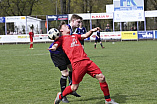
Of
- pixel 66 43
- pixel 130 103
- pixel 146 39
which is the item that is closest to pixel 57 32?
pixel 66 43

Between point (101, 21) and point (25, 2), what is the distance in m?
16.6

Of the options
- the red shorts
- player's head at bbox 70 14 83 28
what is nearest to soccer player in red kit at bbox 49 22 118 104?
the red shorts

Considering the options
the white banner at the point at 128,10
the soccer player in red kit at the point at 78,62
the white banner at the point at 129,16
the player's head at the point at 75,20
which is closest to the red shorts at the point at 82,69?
the soccer player in red kit at the point at 78,62

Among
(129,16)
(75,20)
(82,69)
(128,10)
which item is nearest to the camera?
(82,69)

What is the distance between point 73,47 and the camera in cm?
590

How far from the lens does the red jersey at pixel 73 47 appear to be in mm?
5859

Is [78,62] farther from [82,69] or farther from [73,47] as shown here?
[73,47]

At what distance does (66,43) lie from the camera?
6.01 m

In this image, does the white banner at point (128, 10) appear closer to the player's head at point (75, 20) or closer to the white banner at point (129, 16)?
the white banner at point (129, 16)

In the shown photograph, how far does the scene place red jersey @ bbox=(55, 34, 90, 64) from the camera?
586cm

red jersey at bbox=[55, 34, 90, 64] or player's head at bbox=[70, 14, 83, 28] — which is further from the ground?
player's head at bbox=[70, 14, 83, 28]

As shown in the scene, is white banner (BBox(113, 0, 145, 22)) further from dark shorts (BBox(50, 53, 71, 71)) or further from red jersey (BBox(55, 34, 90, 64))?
red jersey (BBox(55, 34, 90, 64))

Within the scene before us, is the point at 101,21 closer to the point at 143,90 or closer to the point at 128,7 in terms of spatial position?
the point at 128,7

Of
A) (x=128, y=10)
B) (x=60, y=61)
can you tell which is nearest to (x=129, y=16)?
(x=128, y=10)
